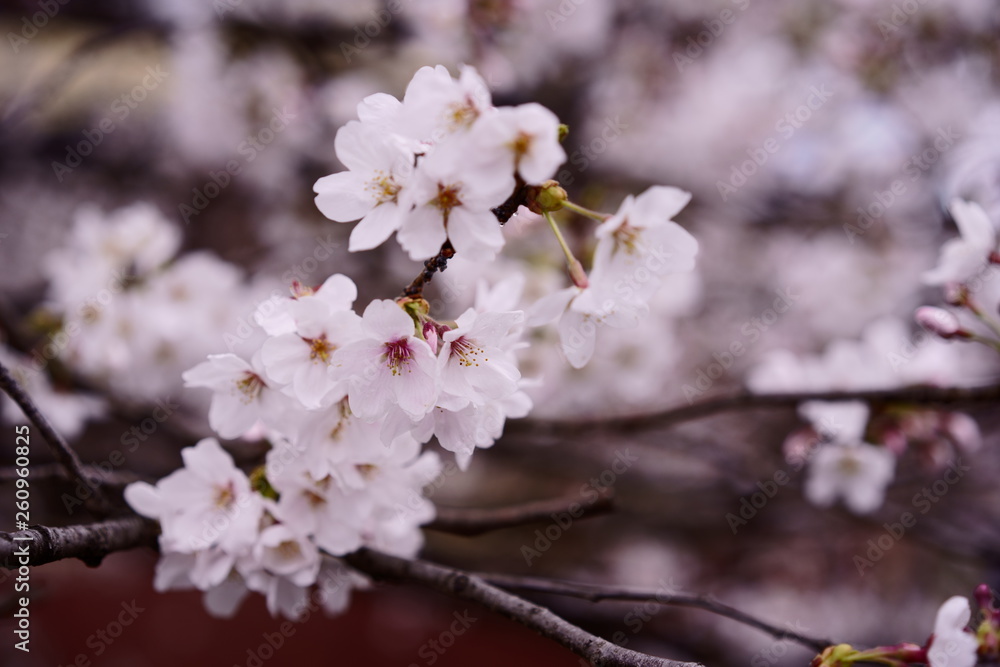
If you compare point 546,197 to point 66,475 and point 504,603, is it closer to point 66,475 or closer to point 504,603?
point 504,603

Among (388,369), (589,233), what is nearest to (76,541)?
(388,369)

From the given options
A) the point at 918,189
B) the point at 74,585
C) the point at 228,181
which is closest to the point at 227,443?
the point at 74,585

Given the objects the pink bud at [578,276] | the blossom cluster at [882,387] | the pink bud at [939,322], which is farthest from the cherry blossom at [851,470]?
the pink bud at [578,276]

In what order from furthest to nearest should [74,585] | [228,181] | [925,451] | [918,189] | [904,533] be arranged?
[228,181] < [918,189] < [74,585] < [904,533] < [925,451]

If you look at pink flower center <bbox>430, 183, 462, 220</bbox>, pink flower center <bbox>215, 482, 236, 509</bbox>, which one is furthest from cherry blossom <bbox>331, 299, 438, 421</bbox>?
pink flower center <bbox>215, 482, 236, 509</bbox>

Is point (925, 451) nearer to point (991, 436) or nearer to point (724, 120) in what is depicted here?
point (991, 436)

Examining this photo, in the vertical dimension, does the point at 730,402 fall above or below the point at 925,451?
above

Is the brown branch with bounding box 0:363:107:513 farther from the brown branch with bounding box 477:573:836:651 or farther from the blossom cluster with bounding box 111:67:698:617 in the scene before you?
the brown branch with bounding box 477:573:836:651
